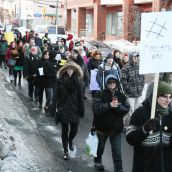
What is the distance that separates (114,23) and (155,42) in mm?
44400

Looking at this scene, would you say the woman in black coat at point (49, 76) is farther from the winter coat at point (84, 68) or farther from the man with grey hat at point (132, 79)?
the man with grey hat at point (132, 79)

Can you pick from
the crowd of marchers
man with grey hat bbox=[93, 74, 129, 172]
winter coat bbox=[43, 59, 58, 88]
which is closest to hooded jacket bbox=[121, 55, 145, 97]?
the crowd of marchers

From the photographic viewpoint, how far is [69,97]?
26.7 feet

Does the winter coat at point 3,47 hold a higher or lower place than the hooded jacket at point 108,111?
lower

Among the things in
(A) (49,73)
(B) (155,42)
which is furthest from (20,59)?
(B) (155,42)

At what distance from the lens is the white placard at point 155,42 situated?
4.77m

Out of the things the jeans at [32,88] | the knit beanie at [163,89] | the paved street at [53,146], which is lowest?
the paved street at [53,146]

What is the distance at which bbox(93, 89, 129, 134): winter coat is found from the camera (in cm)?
695

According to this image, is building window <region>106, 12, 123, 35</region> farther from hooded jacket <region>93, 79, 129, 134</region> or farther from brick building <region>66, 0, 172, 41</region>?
hooded jacket <region>93, 79, 129, 134</region>

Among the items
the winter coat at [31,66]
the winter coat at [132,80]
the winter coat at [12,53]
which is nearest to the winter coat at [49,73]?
the winter coat at [31,66]

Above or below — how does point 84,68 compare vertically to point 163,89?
below

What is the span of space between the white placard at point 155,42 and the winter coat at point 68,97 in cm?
342

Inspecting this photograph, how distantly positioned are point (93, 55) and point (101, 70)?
12.5ft

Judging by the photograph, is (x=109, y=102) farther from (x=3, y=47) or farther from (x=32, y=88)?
(x=3, y=47)
